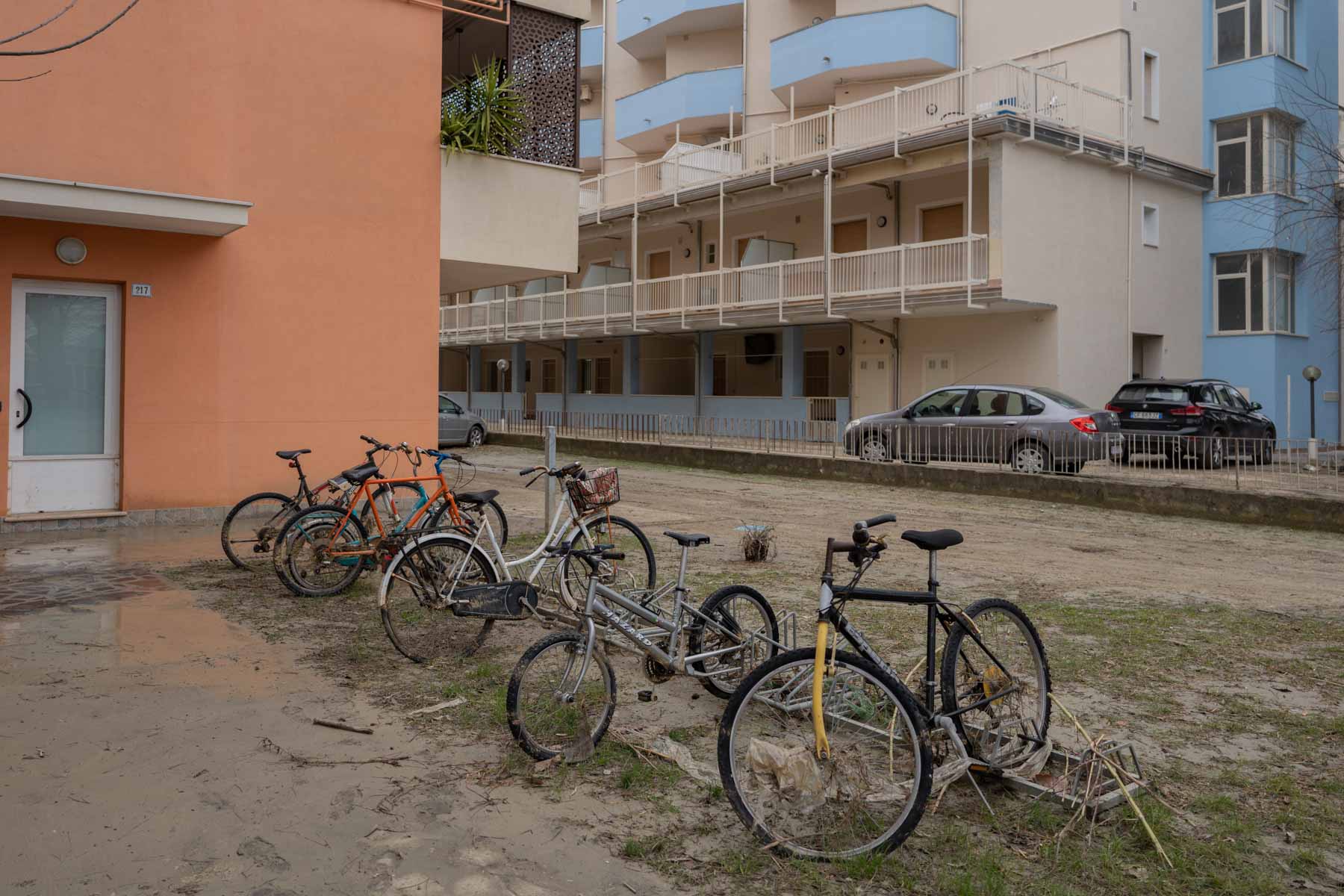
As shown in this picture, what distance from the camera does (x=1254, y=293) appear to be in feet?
80.8

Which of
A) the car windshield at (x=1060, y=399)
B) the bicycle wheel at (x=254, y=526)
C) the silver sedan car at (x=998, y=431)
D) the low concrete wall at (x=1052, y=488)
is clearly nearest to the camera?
the bicycle wheel at (x=254, y=526)

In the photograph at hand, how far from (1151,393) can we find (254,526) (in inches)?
654

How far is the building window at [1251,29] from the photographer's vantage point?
24.3 metres

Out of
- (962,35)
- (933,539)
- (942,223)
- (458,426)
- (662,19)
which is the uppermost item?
(662,19)

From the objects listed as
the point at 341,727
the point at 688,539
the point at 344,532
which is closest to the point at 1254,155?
the point at 344,532

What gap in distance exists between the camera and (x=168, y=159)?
34.1 feet

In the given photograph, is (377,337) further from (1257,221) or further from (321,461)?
(1257,221)

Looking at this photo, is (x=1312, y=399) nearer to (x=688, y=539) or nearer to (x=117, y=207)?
(x=688, y=539)

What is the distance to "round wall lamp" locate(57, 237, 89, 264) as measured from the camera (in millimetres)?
10008

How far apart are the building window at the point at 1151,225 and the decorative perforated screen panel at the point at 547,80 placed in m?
15.4

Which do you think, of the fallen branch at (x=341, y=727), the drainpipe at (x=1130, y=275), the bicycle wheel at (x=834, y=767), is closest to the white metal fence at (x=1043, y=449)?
the drainpipe at (x=1130, y=275)

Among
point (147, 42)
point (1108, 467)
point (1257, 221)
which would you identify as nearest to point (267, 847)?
point (147, 42)

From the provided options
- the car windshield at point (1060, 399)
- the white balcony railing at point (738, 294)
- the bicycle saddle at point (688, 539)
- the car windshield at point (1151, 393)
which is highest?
the white balcony railing at point (738, 294)

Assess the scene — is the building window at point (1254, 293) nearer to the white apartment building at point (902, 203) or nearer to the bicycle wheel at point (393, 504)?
the white apartment building at point (902, 203)
